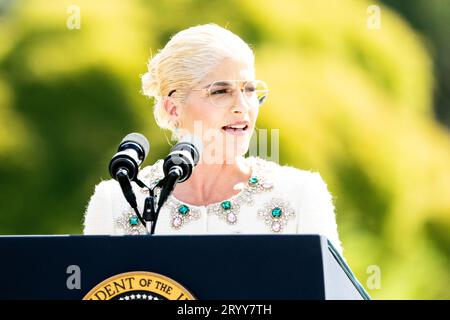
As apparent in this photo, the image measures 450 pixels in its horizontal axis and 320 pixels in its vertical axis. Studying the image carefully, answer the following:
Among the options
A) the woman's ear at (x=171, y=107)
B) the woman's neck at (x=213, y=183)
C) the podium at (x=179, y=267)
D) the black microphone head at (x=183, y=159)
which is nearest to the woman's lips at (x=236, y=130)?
the woman's neck at (x=213, y=183)

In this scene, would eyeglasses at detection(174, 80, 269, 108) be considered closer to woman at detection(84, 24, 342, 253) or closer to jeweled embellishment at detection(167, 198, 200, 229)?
woman at detection(84, 24, 342, 253)

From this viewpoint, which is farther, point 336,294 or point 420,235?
point 420,235

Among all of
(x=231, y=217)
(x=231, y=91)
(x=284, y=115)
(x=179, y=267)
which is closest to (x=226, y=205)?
(x=231, y=217)

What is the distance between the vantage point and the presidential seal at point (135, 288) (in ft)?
8.06

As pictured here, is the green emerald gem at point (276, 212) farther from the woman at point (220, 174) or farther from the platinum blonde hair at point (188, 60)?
the platinum blonde hair at point (188, 60)

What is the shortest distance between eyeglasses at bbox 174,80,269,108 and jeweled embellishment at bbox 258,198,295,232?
32 centimetres

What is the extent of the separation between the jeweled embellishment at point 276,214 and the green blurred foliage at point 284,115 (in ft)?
9.60

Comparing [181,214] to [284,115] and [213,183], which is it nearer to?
[213,183]

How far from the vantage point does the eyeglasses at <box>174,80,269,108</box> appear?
3.35 meters

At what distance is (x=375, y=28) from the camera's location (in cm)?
688

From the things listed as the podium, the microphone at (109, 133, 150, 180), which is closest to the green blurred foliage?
the microphone at (109, 133, 150, 180)
